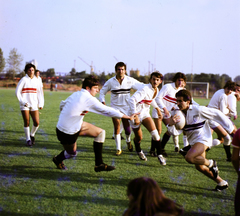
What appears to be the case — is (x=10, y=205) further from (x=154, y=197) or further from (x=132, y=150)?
(x=132, y=150)

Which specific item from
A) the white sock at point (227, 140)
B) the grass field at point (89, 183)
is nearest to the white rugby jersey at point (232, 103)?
the white sock at point (227, 140)

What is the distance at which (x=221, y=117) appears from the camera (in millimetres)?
4117

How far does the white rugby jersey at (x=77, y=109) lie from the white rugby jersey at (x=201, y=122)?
1214mm

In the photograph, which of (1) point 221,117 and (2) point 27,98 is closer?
(1) point 221,117

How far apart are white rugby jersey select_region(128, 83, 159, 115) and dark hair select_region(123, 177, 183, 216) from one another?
3859 mm

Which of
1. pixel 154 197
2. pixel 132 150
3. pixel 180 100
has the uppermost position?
pixel 180 100

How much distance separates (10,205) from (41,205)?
42 centimetres

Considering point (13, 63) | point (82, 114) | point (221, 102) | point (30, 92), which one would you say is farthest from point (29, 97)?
point (13, 63)

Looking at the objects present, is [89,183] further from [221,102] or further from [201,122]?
[221,102]

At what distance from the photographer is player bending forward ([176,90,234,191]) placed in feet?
13.4

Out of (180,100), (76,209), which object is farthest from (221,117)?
(76,209)

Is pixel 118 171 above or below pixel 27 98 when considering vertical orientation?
below

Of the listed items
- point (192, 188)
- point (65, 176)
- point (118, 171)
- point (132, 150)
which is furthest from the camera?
point (132, 150)

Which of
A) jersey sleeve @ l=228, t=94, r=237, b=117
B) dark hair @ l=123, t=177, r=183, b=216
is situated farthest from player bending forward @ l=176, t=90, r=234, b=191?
jersey sleeve @ l=228, t=94, r=237, b=117
